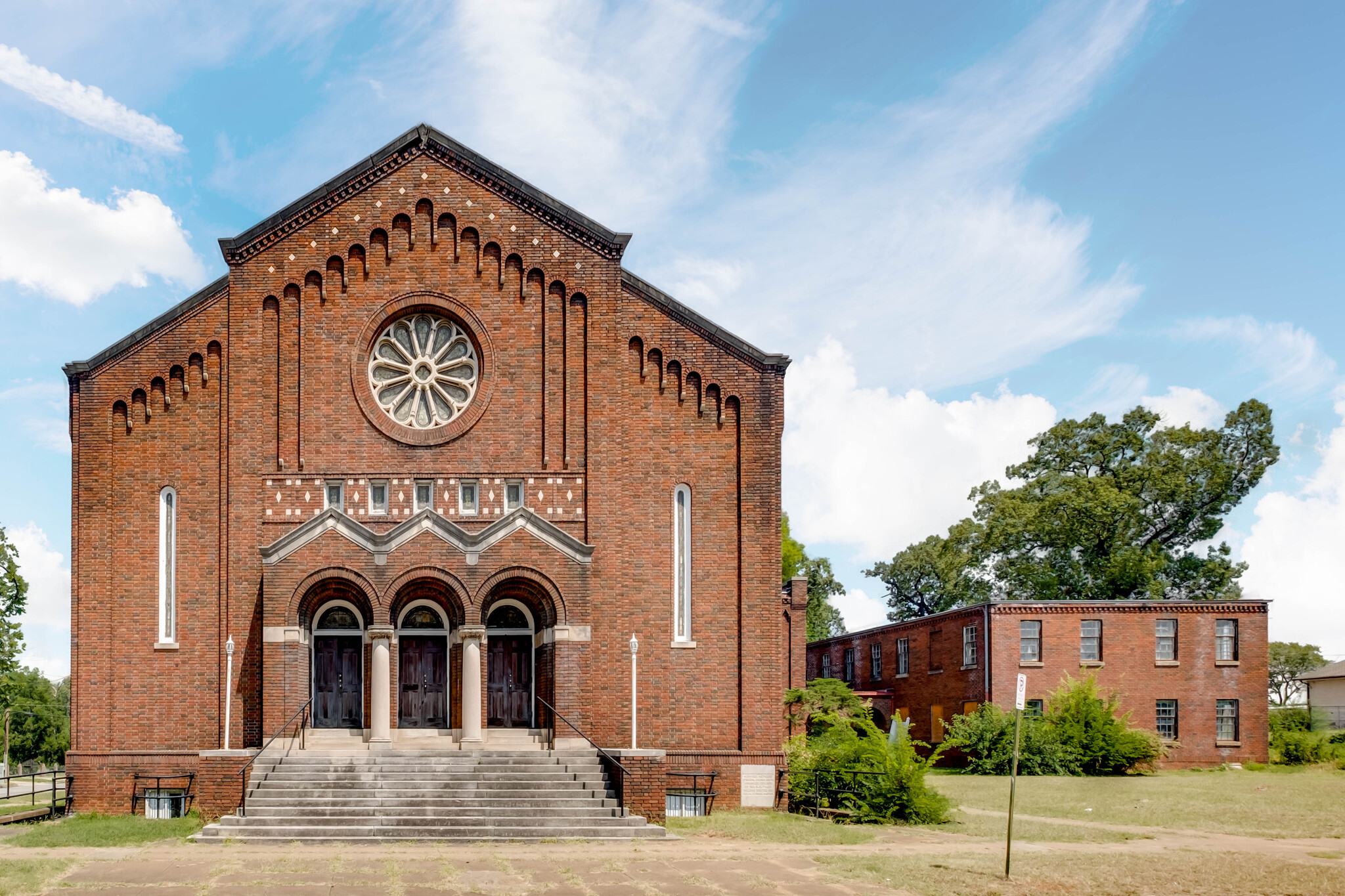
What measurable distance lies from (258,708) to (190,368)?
746 centimetres

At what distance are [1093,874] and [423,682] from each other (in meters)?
14.3

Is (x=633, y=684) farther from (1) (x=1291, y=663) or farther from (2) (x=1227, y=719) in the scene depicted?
(1) (x=1291, y=663)

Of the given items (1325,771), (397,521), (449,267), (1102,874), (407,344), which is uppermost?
(449,267)

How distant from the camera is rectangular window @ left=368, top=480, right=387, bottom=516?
26078 mm

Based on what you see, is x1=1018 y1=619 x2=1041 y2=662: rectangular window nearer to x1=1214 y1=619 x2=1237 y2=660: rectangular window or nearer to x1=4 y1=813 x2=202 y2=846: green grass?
x1=1214 y1=619 x2=1237 y2=660: rectangular window

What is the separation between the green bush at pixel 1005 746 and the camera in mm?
37281

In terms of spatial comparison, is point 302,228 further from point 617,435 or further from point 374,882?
point 374,882

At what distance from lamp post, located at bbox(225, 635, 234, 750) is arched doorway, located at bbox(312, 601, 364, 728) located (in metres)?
1.62

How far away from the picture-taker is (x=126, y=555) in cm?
2597

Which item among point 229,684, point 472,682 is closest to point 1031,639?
point 472,682

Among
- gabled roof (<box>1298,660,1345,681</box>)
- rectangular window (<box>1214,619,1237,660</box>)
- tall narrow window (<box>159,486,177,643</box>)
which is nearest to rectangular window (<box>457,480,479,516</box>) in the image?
tall narrow window (<box>159,486,177,643</box>)

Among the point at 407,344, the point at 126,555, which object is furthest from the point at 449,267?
the point at 126,555

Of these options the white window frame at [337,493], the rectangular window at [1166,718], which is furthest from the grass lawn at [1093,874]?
the rectangular window at [1166,718]

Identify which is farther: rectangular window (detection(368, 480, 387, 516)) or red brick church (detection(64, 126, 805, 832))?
rectangular window (detection(368, 480, 387, 516))
